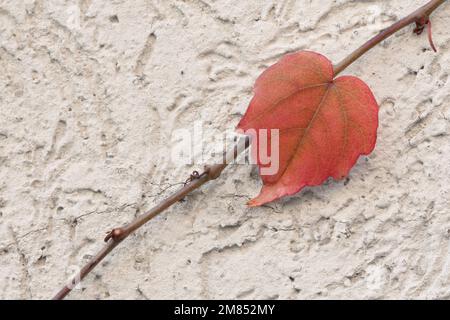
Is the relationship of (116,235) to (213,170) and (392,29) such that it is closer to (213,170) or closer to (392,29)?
(213,170)

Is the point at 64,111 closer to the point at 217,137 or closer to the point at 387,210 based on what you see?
the point at 217,137

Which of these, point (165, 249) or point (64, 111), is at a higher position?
point (64, 111)

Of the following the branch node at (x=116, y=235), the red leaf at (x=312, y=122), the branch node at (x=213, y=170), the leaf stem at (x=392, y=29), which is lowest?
the branch node at (x=116, y=235)

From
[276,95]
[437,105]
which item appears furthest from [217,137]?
[437,105]

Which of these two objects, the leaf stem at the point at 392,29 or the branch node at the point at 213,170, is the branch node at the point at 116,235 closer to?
the branch node at the point at 213,170

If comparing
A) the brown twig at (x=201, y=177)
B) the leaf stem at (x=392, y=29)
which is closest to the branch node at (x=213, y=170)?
the brown twig at (x=201, y=177)
